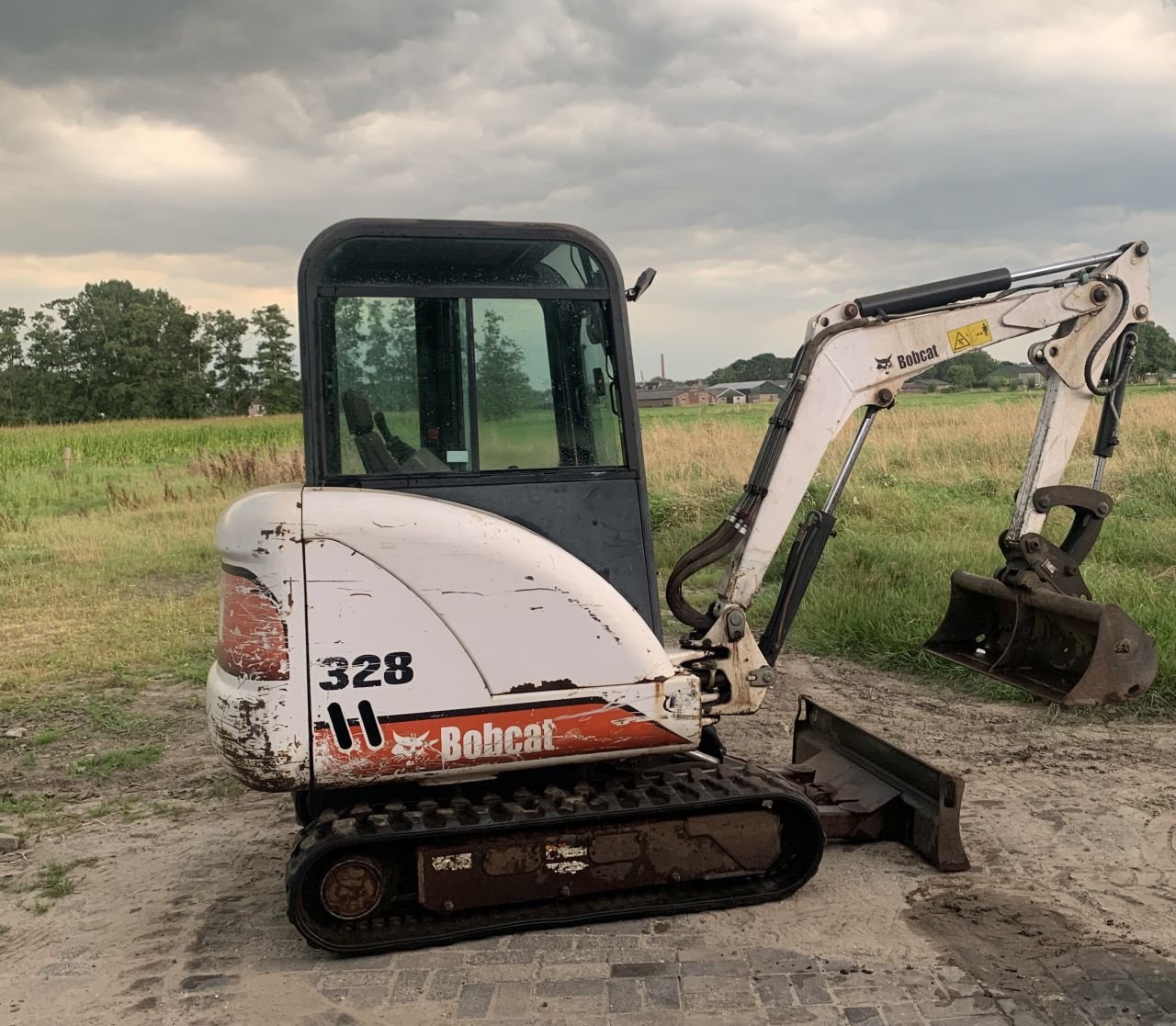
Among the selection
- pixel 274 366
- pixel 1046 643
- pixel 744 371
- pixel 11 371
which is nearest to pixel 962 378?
pixel 744 371

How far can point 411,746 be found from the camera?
371 centimetres

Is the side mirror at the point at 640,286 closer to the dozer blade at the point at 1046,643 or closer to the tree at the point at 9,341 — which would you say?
the dozer blade at the point at 1046,643

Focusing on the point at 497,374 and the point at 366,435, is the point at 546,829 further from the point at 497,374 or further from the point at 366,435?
the point at 497,374

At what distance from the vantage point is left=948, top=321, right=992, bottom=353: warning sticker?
184 inches

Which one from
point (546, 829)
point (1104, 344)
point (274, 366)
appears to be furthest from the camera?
point (274, 366)

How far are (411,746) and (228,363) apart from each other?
56527 millimetres

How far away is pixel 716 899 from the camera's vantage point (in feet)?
13.3

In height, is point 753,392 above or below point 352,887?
above

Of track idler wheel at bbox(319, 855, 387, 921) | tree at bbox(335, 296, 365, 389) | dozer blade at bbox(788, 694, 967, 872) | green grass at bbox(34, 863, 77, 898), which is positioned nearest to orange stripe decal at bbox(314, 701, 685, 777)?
track idler wheel at bbox(319, 855, 387, 921)

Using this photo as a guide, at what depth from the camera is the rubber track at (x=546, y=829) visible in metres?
3.76

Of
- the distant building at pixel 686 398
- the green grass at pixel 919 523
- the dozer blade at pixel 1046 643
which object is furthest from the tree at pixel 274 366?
the dozer blade at pixel 1046 643

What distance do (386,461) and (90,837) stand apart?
2.53 m

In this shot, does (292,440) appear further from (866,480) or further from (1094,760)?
(1094,760)

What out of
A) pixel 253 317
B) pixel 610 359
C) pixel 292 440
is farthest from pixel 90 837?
pixel 253 317
